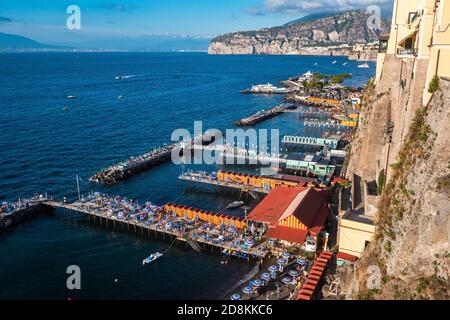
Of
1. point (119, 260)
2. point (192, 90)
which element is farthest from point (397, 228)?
point (192, 90)

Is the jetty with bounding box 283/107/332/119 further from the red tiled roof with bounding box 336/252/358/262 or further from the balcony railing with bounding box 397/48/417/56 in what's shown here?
the red tiled roof with bounding box 336/252/358/262

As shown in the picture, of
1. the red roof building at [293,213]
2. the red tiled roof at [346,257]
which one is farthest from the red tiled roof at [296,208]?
the red tiled roof at [346,257]

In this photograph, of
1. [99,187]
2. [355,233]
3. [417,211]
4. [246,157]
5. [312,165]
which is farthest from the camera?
[246,157]

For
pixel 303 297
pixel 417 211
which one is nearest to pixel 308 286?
pixel 303 297

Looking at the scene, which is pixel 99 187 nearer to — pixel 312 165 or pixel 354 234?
pixel 312 165

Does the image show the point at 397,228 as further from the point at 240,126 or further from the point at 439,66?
the point at 240,126

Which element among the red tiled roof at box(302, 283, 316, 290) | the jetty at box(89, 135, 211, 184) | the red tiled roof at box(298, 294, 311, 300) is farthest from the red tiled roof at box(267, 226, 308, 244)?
the jetty at box(89, 135, 211, 184)

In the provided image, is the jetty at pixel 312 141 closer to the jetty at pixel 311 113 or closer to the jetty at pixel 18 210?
the jetty at pixel 311 113
